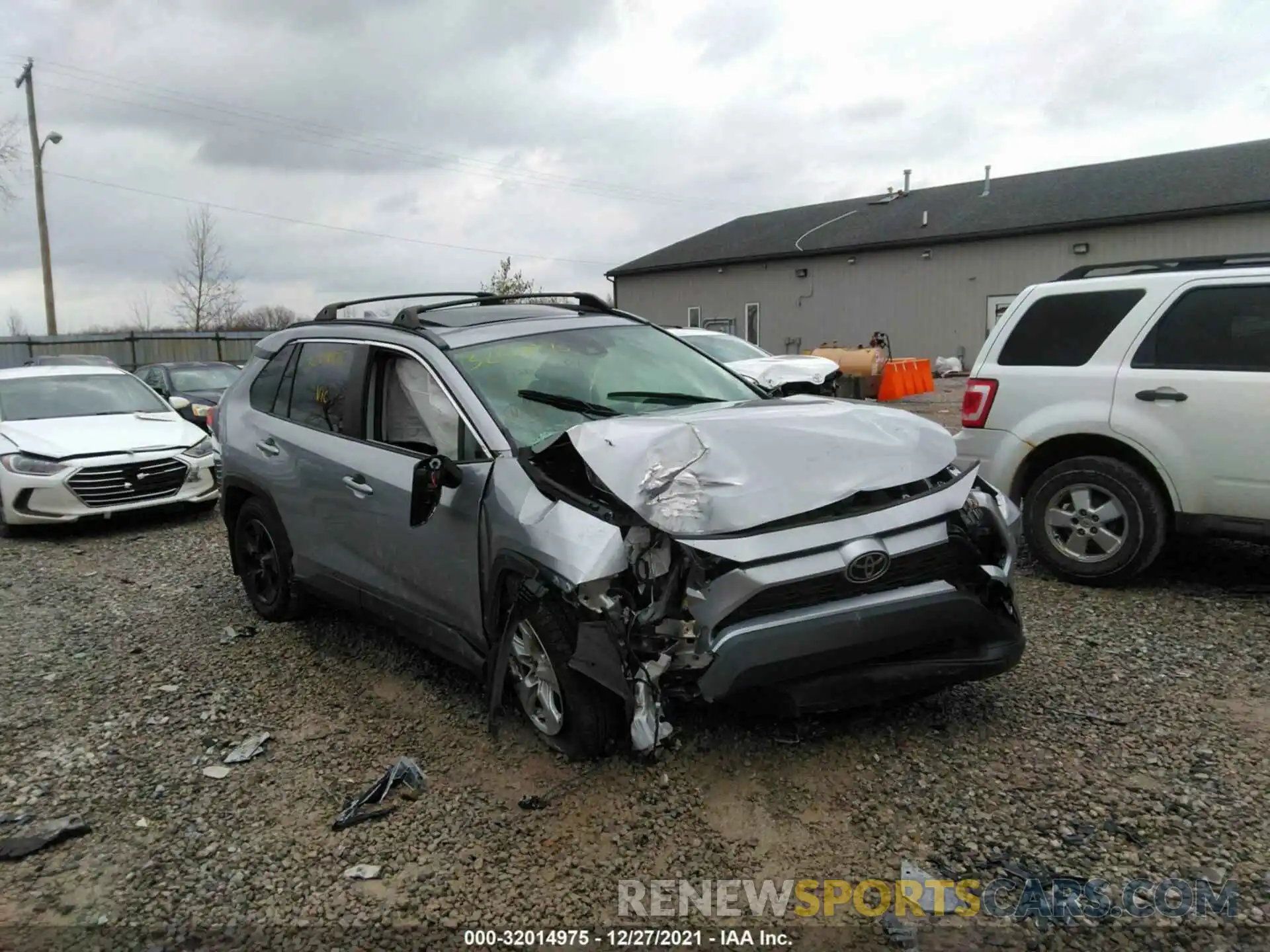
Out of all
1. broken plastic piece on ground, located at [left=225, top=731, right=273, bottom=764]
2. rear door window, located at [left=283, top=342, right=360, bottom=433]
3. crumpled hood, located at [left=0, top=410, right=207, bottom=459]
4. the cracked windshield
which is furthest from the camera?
crumpled hood, located at [left=0, top=410, right=207, bottom=459]

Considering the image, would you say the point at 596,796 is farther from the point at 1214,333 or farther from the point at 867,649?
the point at 1214,333

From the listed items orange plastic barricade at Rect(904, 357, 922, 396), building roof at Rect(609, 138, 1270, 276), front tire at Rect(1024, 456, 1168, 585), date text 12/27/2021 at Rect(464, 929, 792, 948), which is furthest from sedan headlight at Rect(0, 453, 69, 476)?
building roof at Rect(609, 138, 1270, 276)

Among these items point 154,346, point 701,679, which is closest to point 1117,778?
point 701,679

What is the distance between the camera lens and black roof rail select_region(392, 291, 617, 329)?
4.34m

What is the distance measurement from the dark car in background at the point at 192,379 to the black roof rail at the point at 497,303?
11.4 metres

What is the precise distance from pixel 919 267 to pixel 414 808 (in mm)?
26127

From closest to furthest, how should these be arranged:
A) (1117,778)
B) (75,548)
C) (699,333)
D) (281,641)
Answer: (1117,778) → (281,641) → (75,548) → (699,333)

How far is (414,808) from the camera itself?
321 centimetres

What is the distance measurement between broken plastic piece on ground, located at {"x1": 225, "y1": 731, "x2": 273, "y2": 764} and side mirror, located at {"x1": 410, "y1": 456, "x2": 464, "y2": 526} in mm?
1234

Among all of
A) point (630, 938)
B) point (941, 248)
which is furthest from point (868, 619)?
point (941, 248)

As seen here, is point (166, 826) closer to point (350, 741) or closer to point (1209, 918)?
point (350, 741)

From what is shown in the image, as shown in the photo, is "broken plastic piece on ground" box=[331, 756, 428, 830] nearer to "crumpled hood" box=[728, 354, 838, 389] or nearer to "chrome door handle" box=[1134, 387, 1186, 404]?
"chrome door handle" box=[1134, 387, 1186, 404]

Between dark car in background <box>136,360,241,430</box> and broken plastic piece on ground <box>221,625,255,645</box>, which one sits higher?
dark car in background <box>136,360,241,430</box>

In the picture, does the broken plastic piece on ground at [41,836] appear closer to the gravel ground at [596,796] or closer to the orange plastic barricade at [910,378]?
the gravel ground at [596,796]
